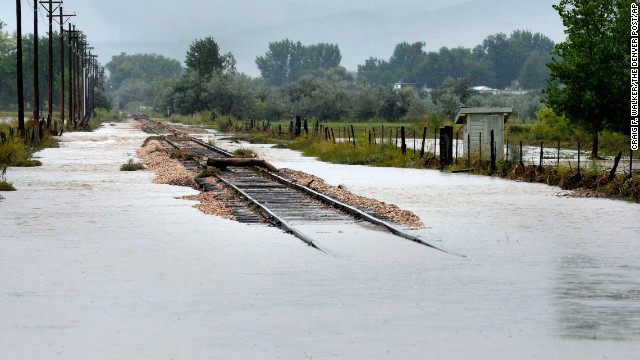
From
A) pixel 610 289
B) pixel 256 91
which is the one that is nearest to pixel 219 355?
pixel 610 289

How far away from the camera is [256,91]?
141 metres

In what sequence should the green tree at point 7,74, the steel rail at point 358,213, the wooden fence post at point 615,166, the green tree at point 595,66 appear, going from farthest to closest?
the green tree at point 7,74
the green tree at point 595,66
the wooden fence post at point 615,166
the steel rail at point 358,213

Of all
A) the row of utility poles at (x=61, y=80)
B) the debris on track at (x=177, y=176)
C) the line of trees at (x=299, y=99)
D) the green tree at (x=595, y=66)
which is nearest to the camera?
the debris on track at (x=177, y=176)

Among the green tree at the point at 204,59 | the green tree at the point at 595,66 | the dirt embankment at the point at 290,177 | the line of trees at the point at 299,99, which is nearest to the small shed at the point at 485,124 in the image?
the green tree at the point at 595,66

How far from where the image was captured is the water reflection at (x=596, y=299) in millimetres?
9750

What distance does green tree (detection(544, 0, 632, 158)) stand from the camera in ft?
138

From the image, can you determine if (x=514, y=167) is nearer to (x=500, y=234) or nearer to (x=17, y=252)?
(x=500, y=234)

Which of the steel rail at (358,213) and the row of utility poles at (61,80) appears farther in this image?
the row of utility poles at (61,80)

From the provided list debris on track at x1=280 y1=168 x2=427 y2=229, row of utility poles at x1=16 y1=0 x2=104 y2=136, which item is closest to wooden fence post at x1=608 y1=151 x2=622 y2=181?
debris on track at x1=280 y1=168 x2=427 y2=229

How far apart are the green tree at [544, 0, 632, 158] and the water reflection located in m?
28.6

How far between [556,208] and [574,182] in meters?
5.27

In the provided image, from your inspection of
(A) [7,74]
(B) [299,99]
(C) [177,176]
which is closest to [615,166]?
(C) [177,176]

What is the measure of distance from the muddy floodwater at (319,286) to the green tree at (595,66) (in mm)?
20401

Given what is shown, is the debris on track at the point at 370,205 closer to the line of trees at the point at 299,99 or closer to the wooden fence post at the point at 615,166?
the wooden fence post at the point at 615,166
